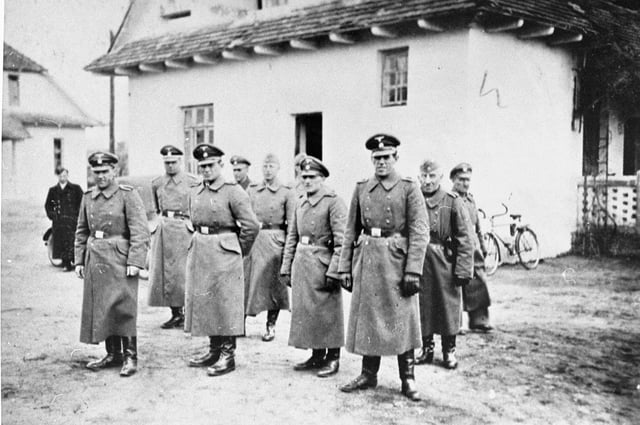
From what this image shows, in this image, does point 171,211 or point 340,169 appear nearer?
point 171,211

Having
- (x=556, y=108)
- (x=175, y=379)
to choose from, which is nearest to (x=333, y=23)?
(x=556, y=108)

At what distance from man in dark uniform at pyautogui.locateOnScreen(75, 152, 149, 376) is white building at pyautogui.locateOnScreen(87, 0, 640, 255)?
5.57 metres

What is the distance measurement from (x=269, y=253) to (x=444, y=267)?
6.11 ft

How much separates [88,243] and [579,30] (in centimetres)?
736

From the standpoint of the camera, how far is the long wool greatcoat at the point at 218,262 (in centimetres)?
522

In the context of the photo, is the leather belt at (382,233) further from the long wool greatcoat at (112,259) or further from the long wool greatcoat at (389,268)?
the long wool greatcoat at (112,259)

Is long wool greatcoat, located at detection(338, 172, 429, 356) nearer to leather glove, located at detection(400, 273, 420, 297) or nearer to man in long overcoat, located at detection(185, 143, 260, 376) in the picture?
leather glove, located at detection(400, 273, 420, 297)

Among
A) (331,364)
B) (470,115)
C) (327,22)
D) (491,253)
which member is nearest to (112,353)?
(331,364)

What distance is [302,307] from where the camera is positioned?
5.28 metres

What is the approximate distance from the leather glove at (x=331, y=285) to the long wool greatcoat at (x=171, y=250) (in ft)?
7.29

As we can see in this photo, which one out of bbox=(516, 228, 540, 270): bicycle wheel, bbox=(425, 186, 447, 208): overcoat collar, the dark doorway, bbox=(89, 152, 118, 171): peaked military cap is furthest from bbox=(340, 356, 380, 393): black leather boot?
the dark doorway

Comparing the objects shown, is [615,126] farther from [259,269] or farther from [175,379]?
[175,379]

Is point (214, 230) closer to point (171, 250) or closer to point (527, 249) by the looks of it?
point (171, 250)

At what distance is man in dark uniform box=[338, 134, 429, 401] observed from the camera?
4605 mm
